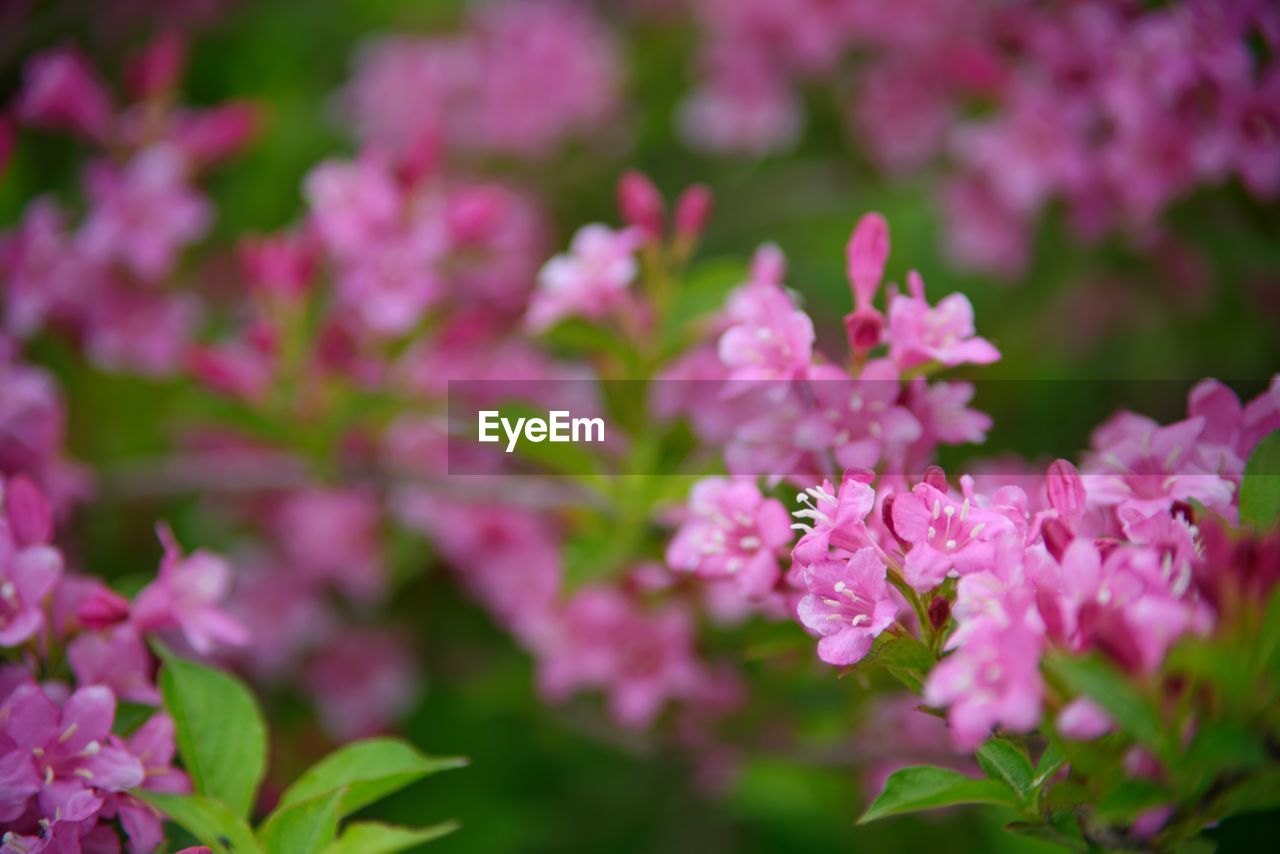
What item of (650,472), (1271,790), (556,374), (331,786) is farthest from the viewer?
(556,374)

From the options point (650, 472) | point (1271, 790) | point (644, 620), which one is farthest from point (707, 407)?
point (1271, 790)

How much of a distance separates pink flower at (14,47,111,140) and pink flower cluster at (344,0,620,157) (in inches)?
20.6

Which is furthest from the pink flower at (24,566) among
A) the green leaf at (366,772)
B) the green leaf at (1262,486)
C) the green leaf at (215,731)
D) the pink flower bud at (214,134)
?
the green leaf at (1262,486)

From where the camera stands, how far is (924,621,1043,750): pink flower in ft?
2.02

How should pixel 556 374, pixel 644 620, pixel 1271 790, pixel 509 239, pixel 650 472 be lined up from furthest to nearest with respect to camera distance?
1. pixel 509 239
2. pixel 556 374
3. pixel 644 620
4. pixel 650 472
5. pixel 1271 790

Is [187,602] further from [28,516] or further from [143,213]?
[143,213]

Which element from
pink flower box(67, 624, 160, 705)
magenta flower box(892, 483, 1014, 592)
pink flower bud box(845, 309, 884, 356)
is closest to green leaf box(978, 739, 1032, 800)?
magenta flower box(892, 483, 1014, 592)

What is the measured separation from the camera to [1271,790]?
67cm

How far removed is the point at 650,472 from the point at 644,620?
0.22 metres

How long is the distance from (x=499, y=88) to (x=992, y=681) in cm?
158

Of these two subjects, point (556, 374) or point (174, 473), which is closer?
point (174, 473)

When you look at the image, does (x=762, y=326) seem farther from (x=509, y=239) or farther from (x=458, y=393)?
(x=509, y=239)

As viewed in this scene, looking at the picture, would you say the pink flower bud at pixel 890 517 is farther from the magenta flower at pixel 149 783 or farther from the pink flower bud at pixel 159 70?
the pink flower bud at pixel 159 70

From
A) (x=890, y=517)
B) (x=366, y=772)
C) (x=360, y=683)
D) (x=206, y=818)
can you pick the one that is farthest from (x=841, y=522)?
(x=360, y=683)
